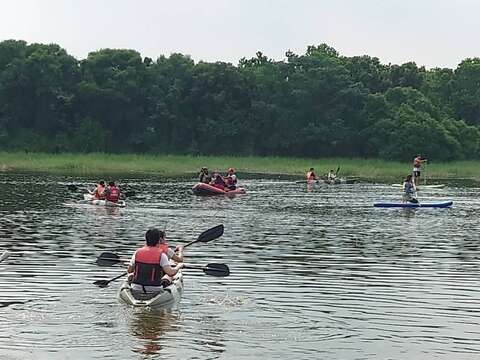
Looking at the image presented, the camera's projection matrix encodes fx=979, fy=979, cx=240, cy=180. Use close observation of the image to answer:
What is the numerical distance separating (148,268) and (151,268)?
0.15 feet

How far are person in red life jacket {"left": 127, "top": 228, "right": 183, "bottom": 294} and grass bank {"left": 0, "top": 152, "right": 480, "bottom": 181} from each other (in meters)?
45.7

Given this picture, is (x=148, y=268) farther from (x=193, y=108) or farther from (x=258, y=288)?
(x=193, y=108)

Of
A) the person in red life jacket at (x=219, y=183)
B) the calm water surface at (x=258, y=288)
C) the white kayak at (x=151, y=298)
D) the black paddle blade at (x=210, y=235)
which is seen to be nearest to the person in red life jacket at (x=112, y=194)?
the calm water surface at (x=258, y=288)

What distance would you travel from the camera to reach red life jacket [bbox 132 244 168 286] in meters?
14.6

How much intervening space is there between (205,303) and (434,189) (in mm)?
35500

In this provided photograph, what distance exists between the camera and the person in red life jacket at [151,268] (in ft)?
47.9

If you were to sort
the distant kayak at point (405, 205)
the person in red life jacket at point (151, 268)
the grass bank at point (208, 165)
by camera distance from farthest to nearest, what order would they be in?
the grass bank at point (208, 165) → the distant kayak at point (405, 205) → the person in red life jacket at point (151, 268)

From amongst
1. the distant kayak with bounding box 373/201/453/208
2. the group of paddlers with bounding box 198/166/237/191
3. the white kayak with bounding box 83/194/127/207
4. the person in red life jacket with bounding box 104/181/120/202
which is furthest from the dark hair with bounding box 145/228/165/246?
the group of paddlers with bounding box 198/166/237/191

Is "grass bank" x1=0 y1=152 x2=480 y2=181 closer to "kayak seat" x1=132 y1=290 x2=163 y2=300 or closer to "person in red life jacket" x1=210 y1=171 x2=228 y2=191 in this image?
"person in red life jacket" x1=210 y1=171 x2=228 y2=191

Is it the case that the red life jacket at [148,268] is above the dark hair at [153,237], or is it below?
below

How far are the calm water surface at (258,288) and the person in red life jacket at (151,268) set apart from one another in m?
0.42

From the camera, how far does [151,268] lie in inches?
574

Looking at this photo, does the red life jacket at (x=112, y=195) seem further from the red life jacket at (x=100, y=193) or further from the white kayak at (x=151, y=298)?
the white kayak at (x=151, y=298)

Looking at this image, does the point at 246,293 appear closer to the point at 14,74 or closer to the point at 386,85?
the point at 14,74
